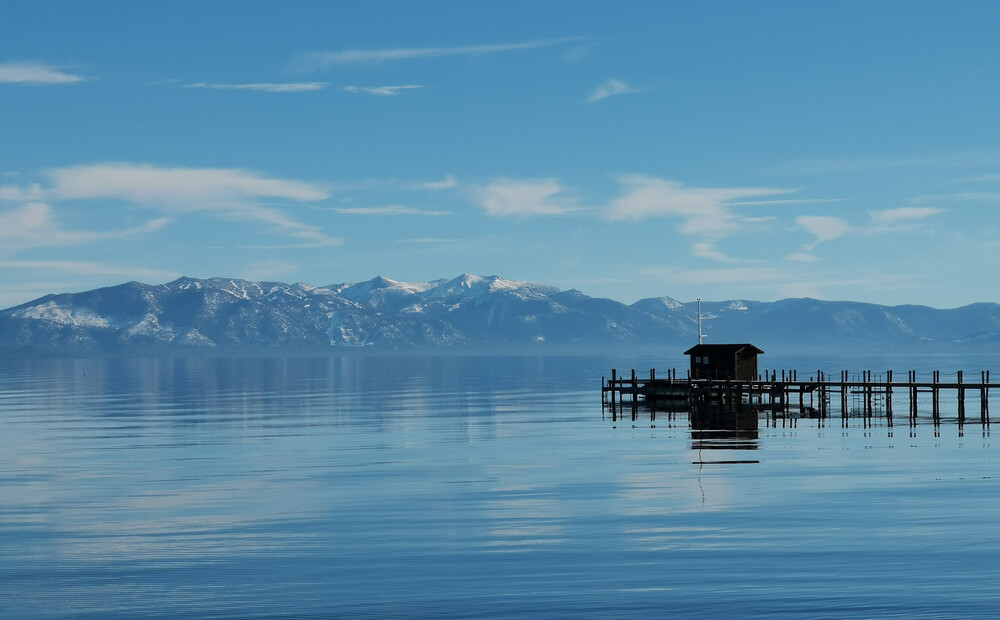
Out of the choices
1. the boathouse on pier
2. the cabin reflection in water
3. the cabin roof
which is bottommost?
the cabin reflection in water

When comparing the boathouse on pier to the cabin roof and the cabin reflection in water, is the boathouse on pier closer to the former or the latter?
the cabin roof

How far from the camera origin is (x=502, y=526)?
115 feet

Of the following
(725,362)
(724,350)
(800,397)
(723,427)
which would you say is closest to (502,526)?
(723,427)

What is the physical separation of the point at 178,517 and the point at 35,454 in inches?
1018

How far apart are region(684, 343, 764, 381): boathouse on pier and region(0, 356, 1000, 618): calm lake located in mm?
30760

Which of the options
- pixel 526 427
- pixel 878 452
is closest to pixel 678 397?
pixel 526 427

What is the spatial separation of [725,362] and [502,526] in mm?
69308

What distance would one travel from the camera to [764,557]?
1177 inches

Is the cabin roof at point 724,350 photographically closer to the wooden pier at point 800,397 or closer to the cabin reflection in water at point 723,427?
the wooden pier at point 800,397

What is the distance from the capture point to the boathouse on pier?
100812 mm

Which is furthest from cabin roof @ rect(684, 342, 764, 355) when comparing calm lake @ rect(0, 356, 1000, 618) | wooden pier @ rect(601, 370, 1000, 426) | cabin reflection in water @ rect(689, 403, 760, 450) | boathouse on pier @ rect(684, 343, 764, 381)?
calm lake @ rect(0, 356, 1000, 618)

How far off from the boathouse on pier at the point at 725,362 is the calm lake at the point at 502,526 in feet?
101

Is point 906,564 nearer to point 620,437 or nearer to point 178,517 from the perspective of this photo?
point 178,517

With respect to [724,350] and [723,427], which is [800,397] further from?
[723,427]
